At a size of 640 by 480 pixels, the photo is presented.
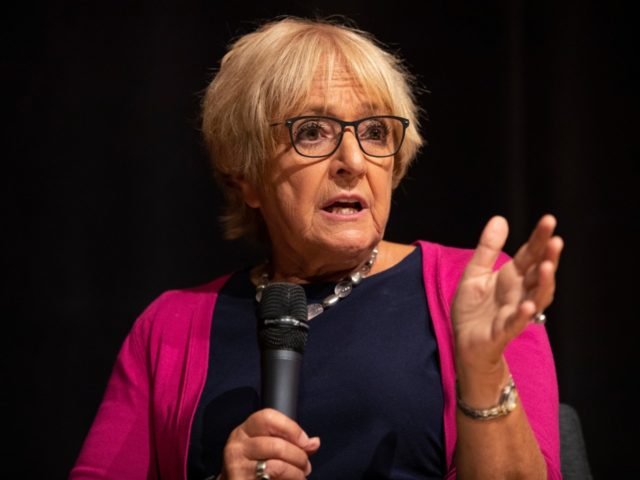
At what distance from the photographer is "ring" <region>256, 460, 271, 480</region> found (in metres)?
1.37

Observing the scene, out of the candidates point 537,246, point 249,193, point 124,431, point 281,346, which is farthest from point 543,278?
point 124,431

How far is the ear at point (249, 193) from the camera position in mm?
1992

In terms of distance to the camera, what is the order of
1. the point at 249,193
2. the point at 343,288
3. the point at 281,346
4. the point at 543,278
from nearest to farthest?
the point at 543,278, the point at 281,346, the point at 343,288, the point at 249,193

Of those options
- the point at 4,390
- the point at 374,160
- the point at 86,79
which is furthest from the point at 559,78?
the point at 4,390

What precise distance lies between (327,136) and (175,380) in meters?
0.59

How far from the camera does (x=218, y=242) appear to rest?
107 inches

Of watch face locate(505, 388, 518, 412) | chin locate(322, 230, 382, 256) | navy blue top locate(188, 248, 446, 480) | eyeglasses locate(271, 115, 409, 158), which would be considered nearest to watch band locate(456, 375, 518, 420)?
watch face locate(505, 388, 518, 412)

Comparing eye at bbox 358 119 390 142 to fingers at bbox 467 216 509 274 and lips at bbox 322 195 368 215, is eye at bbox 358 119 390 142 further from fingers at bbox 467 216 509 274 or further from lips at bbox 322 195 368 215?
fingers at bbox 467 216 509 274

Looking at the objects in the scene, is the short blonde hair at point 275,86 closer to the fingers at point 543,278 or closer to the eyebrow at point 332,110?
the eyebrow at point 332,110

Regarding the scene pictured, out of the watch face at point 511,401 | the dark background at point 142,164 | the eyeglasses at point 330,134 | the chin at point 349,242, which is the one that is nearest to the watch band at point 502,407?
the watch face at point 511,401

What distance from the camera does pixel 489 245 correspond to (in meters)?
1.34

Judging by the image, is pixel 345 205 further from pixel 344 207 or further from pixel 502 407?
pixel 502 407

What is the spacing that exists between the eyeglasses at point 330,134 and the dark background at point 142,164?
31.6 inches

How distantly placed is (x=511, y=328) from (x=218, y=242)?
157 cm
